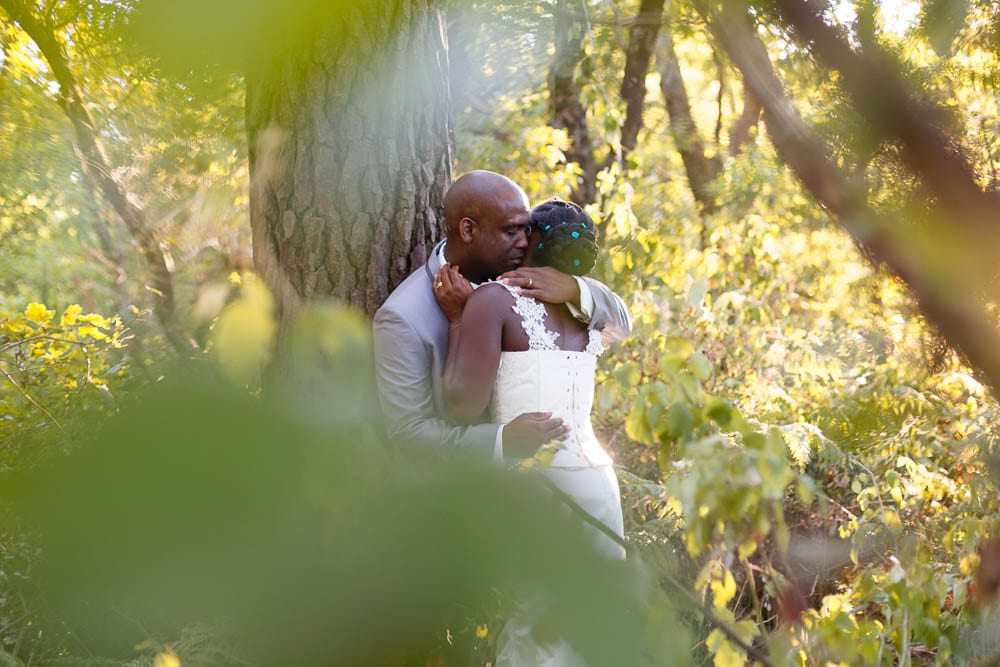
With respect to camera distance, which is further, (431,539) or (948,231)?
(948,231)

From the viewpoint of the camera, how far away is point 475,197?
2719 millimetres

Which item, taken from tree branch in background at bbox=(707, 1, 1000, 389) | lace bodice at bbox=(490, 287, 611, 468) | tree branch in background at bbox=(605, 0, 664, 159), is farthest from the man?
tree branch in background at bbox=(605, 0, 664, 159)

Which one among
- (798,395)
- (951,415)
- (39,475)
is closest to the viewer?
(39,475)

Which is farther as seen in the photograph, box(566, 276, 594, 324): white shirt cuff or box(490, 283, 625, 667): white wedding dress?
box(566, 276, 594, 324): white shirt cuff

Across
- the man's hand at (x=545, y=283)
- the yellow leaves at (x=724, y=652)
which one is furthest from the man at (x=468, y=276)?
the yellow leaves at (x=724, y=652)

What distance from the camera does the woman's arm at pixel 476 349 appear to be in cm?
260

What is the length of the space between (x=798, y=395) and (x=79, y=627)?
702cm

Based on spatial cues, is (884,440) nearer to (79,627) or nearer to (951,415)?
(951,415)

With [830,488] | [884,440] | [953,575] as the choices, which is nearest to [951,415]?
[884,440]

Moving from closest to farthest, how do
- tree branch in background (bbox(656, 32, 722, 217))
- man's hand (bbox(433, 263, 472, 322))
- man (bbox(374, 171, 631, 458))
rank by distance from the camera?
1. man (bbox(374, 171, 631, 458))
2. man's hand (bbox(433, 263, 472, 322))
3. tree branch in background (bbox(656, 32, 722, 217))

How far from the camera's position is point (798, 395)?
271 inches

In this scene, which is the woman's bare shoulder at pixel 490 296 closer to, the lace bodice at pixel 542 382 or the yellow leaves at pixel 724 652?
the lace bodice at pixel 542 382

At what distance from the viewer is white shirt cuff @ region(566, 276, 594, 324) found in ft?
9.45

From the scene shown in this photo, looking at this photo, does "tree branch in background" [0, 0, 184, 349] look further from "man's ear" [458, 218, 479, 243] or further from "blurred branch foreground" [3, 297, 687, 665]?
"man's ear" [458, 218, 479, 243]
